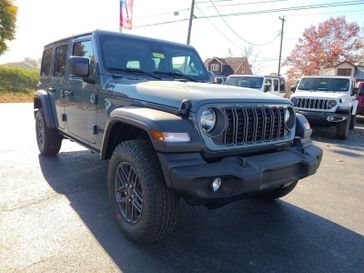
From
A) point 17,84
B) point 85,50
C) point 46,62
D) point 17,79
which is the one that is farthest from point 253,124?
point 17,79

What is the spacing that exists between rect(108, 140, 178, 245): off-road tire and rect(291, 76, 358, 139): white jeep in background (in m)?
7.68

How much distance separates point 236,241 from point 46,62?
174 inches

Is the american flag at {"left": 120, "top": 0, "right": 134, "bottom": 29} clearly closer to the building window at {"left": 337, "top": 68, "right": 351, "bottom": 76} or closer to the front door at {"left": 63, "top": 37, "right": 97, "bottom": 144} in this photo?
the front door at {"left": 63, "top": 37, "right": 97, "bottom": 144}

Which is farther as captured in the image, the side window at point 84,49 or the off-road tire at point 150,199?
the side window at point 84,49

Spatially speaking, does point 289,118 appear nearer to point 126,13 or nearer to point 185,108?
point 185,108

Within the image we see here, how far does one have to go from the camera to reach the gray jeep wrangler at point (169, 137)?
2.48 meters

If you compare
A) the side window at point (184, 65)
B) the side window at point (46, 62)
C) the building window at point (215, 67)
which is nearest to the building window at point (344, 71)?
the building window at point (215, 67)

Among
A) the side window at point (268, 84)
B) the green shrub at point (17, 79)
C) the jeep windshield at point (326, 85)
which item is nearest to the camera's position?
the jeep windshield at point (326, 85)

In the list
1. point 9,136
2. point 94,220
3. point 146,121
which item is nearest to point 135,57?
point 146,121

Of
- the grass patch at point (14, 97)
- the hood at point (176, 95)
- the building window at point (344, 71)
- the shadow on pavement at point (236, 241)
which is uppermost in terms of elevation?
the building window at point (344, 71)

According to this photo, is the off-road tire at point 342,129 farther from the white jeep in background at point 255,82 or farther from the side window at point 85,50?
the side window at point 85,50

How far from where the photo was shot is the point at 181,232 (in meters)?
3.19

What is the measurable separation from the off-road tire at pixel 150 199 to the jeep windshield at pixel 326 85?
9051mm

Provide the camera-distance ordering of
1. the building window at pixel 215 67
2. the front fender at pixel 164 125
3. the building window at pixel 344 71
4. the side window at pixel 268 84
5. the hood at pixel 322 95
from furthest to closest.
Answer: the building window at pixel 215 67 < the building window at pixel 344 71 < the side window at pixel 268 84 < the hood at pixel 322 95 < the front fender at pixel 164 125
